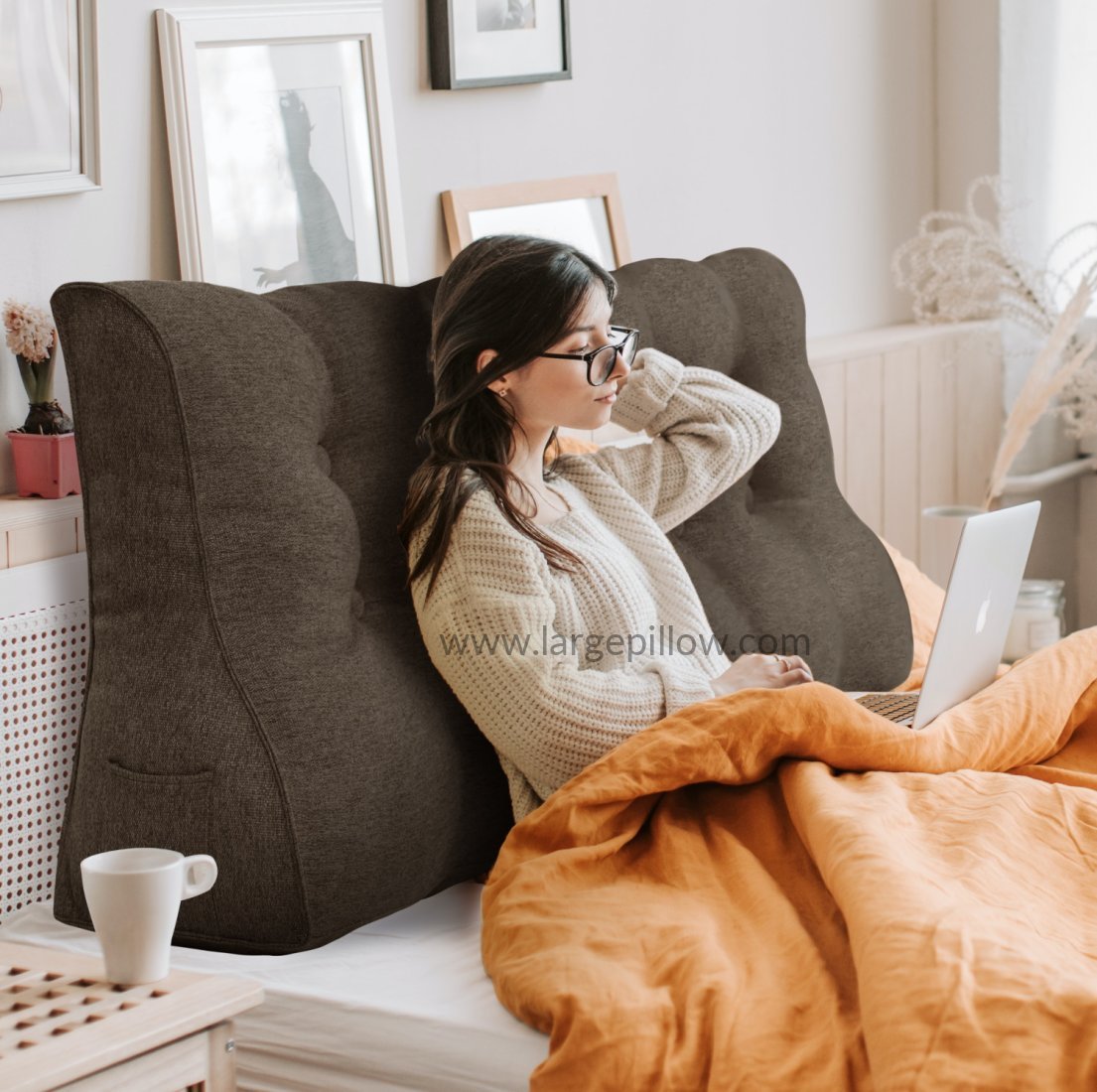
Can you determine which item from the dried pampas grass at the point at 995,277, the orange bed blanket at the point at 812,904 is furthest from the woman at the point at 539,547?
the dried pampas grass at the point at 995,277

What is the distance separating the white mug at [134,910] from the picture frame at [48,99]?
79 cm

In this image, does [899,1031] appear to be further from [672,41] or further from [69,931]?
[672,41]

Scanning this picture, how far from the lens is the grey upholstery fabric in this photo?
146 centimetres

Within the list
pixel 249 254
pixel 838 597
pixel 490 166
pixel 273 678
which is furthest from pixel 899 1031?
pixel 490 166

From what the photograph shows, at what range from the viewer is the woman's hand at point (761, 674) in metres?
1.70

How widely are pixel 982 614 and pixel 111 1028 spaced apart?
1.07 m

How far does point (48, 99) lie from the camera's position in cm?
171

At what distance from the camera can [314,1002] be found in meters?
1.39

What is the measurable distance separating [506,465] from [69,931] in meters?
0.65

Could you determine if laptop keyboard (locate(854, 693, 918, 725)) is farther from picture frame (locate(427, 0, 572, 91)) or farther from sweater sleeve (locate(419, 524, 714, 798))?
picture frame (locate(427, 0, 572, 91))

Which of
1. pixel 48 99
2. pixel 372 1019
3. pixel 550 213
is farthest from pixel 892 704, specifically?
pixel 48 99

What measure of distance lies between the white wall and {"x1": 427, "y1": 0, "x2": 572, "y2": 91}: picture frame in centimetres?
3

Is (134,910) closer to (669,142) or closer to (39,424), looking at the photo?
(39,424)

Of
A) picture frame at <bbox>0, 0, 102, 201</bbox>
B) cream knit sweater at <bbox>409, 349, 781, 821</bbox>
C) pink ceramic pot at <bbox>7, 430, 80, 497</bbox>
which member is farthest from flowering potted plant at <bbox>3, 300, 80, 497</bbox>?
cream knit sweater at <bbox>409, 349, 781, 821</bbox>
